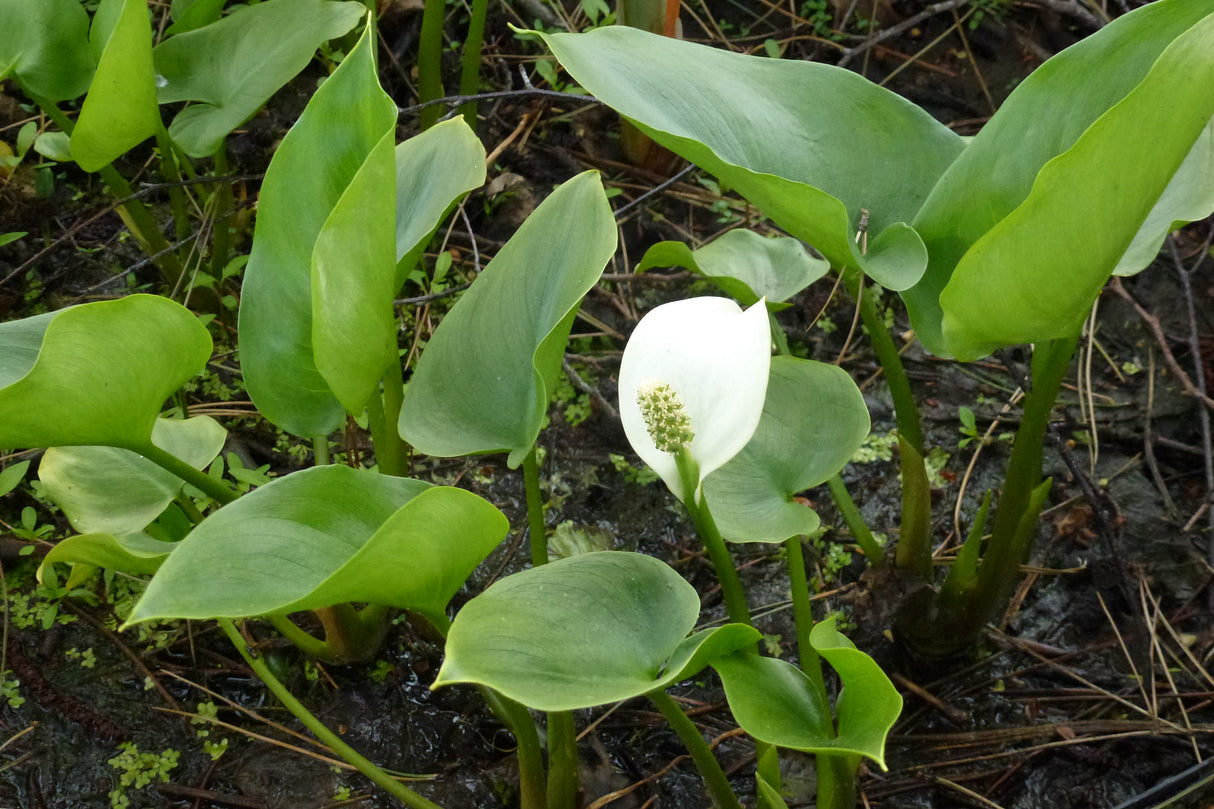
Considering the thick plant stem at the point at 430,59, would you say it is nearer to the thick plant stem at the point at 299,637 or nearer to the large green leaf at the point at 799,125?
the large green leaf at the point at 799,125

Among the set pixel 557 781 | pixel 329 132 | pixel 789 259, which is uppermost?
pixel 329 132

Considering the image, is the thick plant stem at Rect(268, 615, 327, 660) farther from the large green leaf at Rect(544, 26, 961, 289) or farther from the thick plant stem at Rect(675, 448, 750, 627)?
the large green leaf at Rect(544, 26, 961, 289)

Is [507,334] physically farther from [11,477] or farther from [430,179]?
[11,477]

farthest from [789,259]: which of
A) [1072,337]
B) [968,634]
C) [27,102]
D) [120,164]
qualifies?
[27,102]

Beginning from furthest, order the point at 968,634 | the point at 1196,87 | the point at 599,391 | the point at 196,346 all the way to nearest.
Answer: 1. the point at 599,391
2. the point at 968,634
3. the point at 196,346
4. the point at 1196,87

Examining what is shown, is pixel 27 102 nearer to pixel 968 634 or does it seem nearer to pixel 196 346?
pixel 196 346

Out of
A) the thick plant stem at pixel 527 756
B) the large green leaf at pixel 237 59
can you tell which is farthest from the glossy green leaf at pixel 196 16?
the thick plant stem at pixel 527 756
